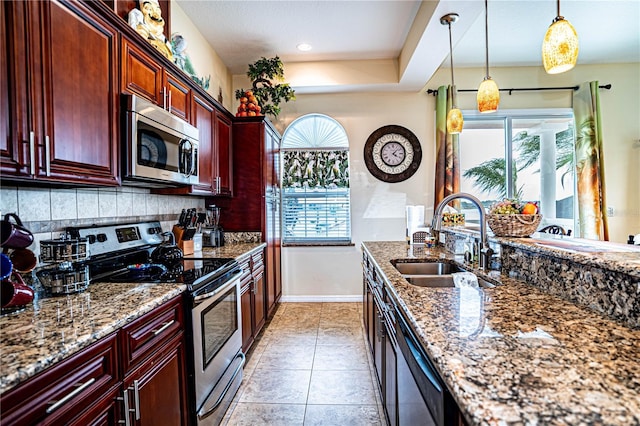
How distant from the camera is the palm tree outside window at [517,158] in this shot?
14.6 feet

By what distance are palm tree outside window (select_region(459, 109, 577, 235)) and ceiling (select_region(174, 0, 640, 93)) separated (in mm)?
787

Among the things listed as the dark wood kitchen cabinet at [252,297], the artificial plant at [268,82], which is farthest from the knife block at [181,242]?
the artificial plant at [268,82]

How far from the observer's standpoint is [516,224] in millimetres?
1749

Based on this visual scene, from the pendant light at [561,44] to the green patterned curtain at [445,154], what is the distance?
2.62 metres

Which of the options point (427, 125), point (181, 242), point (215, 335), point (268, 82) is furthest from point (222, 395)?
point (427, 125)

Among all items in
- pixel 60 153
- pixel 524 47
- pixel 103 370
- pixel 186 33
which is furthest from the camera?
pixel 524 47

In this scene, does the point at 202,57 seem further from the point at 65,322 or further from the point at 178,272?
the point at 65,322

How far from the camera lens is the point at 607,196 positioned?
172 inches

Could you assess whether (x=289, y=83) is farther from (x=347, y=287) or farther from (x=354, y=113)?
(x=347, y=287)

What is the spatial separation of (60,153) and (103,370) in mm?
842

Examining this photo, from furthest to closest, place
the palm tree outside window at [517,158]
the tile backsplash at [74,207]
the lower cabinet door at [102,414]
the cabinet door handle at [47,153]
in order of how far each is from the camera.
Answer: the palm tree outside window at [517,158] → the tile backsplash at [74,207] → the cabinet door handle at [47,153] → the lower cabinet door at [102,414]

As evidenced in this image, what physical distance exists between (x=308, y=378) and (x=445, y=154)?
3094mm

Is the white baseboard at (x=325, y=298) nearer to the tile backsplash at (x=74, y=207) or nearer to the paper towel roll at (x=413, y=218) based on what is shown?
the paper towel roll at (x=413, y=218)

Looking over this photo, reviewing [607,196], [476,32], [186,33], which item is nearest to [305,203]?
[186,33]
